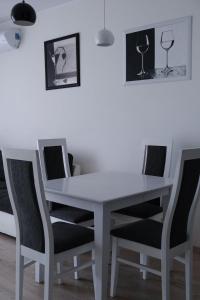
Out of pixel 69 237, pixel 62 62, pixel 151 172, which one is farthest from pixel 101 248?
pixel 62 62

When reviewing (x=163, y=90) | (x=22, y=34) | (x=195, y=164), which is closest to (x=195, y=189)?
(x=195, y=164)

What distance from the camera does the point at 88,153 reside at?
13.0 ft

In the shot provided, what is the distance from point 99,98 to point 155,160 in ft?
3.76

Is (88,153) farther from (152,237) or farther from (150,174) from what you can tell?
(152,237)

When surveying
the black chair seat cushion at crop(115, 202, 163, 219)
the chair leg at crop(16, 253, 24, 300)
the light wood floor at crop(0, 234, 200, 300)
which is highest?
the black chair seat cushion at crop(115, 202, 163, 219)

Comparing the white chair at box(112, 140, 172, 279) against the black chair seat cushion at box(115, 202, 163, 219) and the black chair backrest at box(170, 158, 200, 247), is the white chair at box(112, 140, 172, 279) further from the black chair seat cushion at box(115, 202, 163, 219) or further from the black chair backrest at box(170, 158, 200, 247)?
the black chair backrest at box(170, 158, 200, 247)

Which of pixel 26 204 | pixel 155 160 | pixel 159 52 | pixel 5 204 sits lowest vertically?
pixel 5 204

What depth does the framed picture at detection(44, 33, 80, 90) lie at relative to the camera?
3933 mm

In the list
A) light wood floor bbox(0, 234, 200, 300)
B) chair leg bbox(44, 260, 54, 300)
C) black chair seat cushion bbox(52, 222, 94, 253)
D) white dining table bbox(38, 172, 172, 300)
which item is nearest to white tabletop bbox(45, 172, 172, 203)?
white dining table bbox(38, 172, 172, 300)

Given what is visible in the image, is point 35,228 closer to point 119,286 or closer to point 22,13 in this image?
point 119,286

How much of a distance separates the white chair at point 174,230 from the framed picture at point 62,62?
88.2 inches

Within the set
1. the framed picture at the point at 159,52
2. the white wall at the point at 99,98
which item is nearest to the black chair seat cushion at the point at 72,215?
the white wall at the point at 99,98

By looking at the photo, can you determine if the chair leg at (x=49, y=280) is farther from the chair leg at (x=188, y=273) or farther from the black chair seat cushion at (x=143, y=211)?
the black chair seat cushion at (x=143, y=211)

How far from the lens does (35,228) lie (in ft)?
6.48
